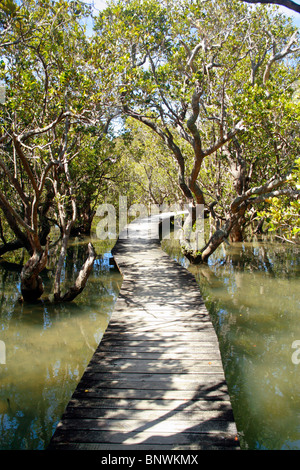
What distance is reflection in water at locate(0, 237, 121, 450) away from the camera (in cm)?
373

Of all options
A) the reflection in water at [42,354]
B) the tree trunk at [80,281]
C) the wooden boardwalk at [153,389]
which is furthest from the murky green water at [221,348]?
the wooden boardwalk at [153,389]

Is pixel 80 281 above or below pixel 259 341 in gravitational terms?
above

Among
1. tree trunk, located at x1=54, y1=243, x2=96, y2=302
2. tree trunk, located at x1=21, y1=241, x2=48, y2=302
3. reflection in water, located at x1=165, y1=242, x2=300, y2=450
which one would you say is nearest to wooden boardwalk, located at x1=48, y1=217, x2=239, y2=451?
reflection in water, located at x1=165, y1=242, x2=300, y2=450

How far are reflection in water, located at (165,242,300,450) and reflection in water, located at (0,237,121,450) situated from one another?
84.6 inches

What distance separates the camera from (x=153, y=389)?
350cm

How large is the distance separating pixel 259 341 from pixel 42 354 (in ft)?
11.7

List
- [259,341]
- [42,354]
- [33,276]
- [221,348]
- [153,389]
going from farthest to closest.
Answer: [33,276], [259,341], [221,348], [42,354], [153,389]

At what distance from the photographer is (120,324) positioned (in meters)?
5.22

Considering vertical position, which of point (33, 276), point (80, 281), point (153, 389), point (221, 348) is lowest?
point (221, 348)

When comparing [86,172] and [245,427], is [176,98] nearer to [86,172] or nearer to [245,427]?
[86,172]

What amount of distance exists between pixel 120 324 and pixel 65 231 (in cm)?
317

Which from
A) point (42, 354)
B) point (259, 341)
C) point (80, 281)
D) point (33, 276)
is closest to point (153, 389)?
point (42, 354)

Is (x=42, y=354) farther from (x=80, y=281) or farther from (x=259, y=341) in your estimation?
(x=259, y=341)
